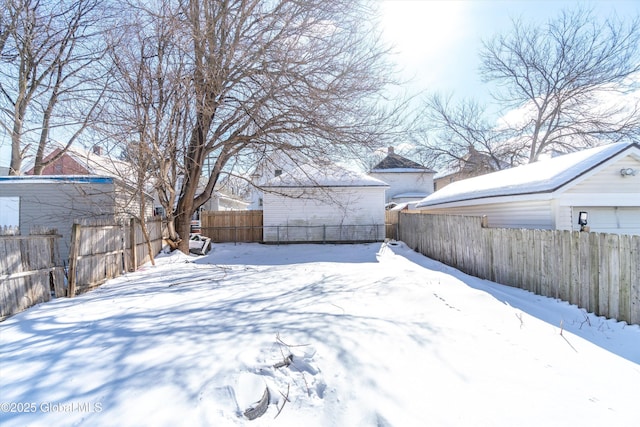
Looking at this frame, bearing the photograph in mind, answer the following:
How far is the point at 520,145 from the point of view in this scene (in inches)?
877

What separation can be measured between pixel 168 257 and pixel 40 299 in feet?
17.3

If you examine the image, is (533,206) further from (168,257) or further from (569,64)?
(569,64)

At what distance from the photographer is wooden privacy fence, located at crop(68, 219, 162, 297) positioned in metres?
5.65

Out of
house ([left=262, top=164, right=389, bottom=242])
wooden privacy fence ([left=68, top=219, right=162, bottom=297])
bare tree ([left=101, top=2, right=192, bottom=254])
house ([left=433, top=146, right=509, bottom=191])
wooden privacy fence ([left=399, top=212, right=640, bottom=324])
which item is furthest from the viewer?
house ([left=433, top=146, right=509, bottom=191])

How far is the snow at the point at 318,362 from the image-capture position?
2377 mm

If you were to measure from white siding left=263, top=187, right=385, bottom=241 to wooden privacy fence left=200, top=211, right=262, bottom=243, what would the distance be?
2.73 ft

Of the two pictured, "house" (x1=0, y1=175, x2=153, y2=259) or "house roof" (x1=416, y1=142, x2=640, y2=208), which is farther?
"house" (x1=0, y1=175, x2=153, y2=259)

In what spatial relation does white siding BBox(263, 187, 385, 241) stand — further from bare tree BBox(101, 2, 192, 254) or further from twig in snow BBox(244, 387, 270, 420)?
twig in snow BBox(244, 387, 270, 420)

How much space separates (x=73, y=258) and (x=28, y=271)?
0.82 metres

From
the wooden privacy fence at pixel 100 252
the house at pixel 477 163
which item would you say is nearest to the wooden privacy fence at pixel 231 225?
the wooden privacy fence at pixel 100 252

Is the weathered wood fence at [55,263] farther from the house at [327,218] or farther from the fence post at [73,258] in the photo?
the house at [327,218]

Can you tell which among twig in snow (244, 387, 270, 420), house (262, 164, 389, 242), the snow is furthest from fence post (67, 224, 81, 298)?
house (262, 164, 389, 242)

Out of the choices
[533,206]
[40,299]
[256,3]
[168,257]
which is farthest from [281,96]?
[533,206]

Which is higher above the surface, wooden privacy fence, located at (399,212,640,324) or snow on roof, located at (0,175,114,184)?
snow on roof, located at (0,175,114,184)
